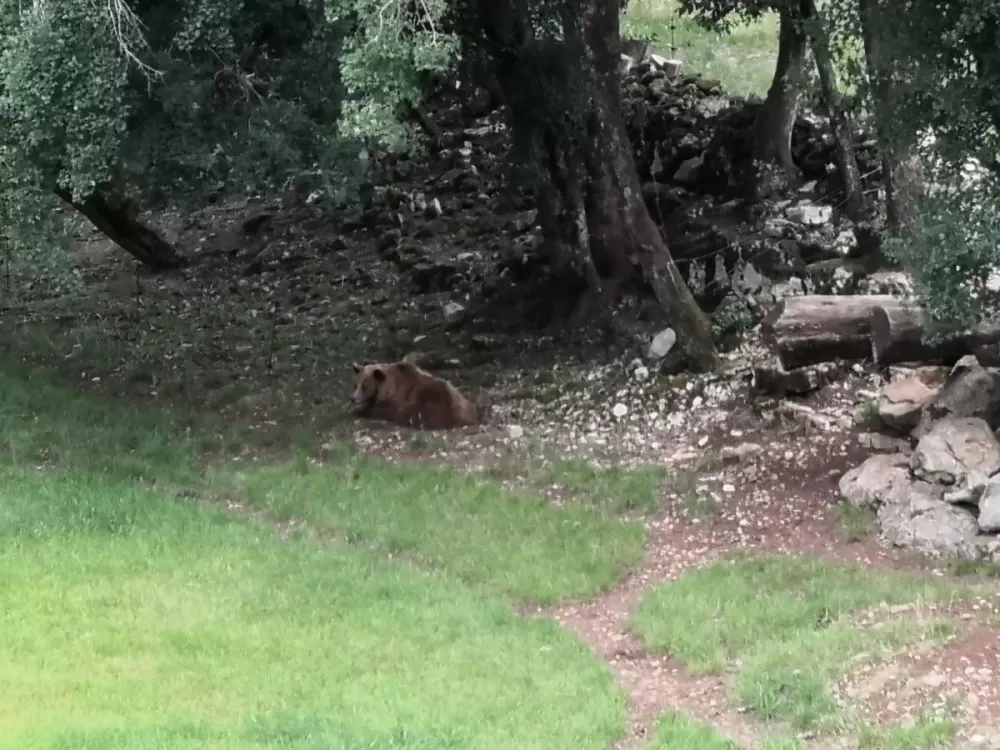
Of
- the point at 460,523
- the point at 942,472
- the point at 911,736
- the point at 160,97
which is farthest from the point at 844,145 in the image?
the point at 911,736

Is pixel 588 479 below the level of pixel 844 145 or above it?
Answer: below

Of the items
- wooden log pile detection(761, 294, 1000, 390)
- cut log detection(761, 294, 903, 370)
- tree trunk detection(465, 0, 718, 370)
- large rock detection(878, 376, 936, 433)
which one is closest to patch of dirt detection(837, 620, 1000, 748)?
large rock detection(878, 376, 936, 433)

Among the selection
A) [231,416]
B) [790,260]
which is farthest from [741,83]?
[231,416]

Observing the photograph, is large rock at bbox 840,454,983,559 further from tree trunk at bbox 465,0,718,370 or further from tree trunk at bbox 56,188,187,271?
tree trunk at bbox 56,188,187,271

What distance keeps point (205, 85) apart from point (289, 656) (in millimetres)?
6456

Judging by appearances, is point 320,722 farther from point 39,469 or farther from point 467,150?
point 467,150

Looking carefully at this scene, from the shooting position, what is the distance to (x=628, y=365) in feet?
46.3

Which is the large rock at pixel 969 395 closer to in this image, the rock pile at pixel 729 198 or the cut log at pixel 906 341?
the cut log at pixel 906 341

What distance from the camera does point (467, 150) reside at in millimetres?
23500

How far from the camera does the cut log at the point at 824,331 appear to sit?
1182 centimetres

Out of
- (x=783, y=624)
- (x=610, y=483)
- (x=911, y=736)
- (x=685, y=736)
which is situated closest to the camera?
(x=911, y=736)

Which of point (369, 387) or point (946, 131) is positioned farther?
point (369, 387)

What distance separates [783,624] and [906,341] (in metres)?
4.58

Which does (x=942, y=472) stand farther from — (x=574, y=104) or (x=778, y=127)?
(x=778, y=127)
